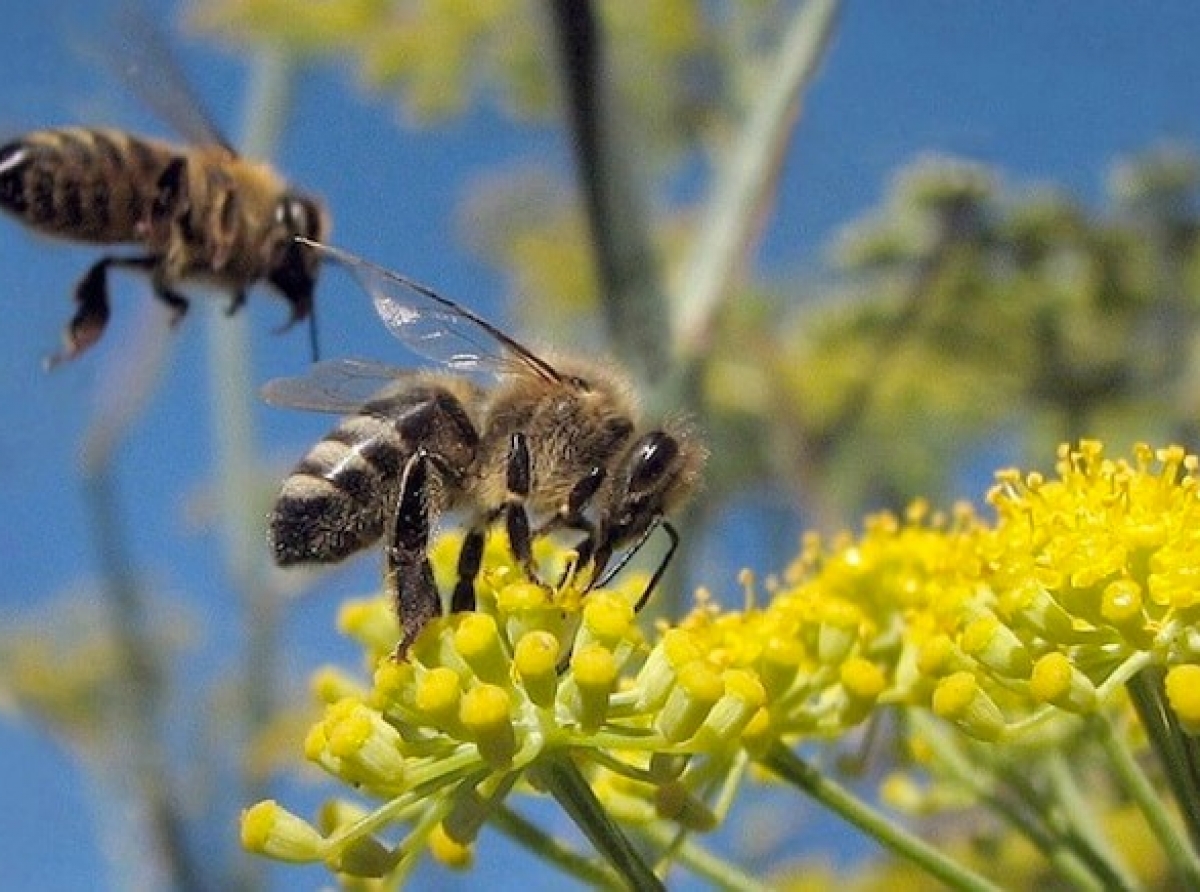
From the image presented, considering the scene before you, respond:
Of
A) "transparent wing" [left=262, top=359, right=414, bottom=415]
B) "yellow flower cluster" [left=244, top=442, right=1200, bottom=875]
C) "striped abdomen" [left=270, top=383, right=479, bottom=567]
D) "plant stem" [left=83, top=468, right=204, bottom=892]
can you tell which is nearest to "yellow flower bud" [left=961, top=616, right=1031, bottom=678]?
"yellow flower cluster" [left=244, top=442, right=1200, bottom=875]

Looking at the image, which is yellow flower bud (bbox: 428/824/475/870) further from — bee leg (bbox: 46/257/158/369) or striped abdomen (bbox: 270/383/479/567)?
bee leg (bbox: 46/257/158/369)

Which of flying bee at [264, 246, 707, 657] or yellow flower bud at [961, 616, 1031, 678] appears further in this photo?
flying bee at [264, 246, 707, 657]

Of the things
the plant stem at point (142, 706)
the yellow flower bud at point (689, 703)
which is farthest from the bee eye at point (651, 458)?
the plant stem at point (142, 706)

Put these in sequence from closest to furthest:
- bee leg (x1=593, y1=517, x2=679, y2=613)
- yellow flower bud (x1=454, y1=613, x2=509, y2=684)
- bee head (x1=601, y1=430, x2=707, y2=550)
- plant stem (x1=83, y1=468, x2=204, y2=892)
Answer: yellow flower bud (x1=454, y1=613, x2=509, y2=684) < bee leg (x1=593, y1=517, x2=679, y2=613) < bee head (x1=601, y1=430, x2=707, y2=550) < plant stem (x1=83, y1=468, x2=204, y2=892)

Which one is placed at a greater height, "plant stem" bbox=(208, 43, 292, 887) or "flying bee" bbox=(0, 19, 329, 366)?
"plant stem" bbox=(208, 43, 292, 887)

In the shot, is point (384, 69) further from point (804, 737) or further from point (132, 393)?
point (804, 737)

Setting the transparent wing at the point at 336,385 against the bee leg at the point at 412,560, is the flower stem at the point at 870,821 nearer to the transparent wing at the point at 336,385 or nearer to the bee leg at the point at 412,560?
the bee leg at the point at 412,560
